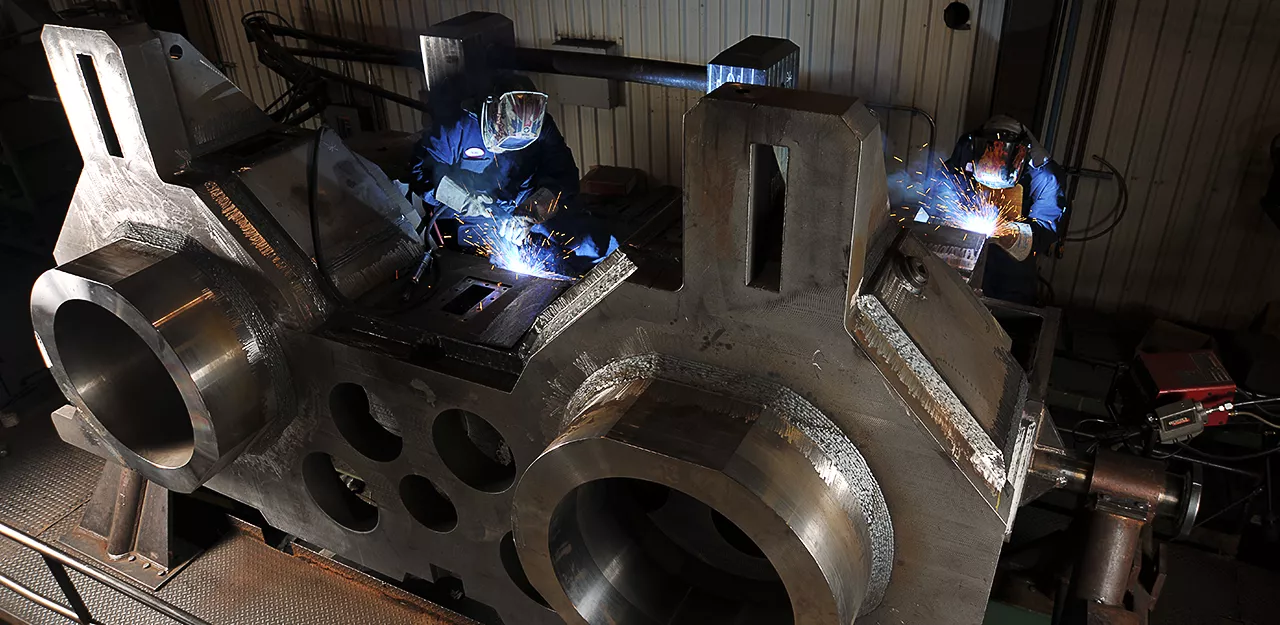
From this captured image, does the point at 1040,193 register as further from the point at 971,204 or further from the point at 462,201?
the point at 462,201

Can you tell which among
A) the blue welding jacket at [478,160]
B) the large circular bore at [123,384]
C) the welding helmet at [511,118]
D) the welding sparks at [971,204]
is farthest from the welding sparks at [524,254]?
the welding sparks at [971,204]

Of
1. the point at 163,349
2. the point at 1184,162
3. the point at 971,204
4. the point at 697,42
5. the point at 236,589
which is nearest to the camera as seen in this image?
the point at 163,349

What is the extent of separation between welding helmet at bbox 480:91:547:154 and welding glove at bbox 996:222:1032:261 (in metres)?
1.39

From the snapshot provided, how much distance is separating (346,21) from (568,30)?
1.48 meters

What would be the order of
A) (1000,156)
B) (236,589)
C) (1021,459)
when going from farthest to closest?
1. (1000,156)
2. (236,589)
3. (1021,459)

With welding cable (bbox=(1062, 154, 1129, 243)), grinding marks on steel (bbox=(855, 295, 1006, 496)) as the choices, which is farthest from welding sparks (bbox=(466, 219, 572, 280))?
welding cable (bbox=(1062, 154, 1129, 243))

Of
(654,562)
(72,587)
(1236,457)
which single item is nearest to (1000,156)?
(1236,457)

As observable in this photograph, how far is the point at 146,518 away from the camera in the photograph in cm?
226

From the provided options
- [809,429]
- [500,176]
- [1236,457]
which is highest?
[809,429]

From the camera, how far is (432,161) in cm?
289

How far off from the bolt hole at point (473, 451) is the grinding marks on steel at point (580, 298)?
30 cm

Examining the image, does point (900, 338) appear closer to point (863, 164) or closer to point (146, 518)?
point (863, 164)

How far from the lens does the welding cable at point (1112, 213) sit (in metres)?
3.59

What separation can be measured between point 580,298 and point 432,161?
1676mm
